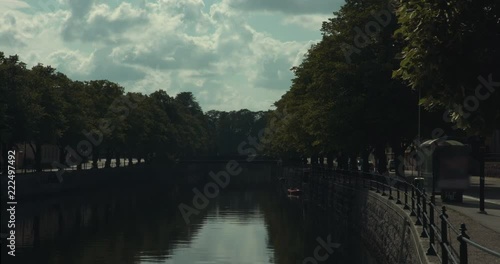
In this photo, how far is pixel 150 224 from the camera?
5531 centimetres

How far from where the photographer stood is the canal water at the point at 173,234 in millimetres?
37594

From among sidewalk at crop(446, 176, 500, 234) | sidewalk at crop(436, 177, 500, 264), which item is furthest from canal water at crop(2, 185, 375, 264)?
sidewalk at crop(436, 177, 500, 264)

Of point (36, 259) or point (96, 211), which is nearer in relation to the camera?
point (36, 259)

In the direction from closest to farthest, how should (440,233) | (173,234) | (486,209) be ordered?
1. (440,233)
2. (486,209)
3. (173,234)

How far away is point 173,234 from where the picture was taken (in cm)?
4869

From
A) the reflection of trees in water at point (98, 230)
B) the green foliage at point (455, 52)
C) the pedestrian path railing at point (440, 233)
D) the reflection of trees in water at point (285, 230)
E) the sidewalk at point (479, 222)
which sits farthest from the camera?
the reflection of trees in water at point (285, 230)

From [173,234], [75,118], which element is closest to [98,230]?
[173,234]

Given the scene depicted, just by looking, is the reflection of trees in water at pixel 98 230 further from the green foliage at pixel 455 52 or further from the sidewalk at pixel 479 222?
the green foliage at pixel 455 52

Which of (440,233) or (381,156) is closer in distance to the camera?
(440,233)

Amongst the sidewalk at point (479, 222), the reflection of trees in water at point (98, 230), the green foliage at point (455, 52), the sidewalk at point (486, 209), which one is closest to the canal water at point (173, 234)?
the reflection of trees in water at point (98, 230)

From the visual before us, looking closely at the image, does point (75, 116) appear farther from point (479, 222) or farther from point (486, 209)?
point (479, 222)

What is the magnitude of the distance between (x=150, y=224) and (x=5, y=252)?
1919 centimetres

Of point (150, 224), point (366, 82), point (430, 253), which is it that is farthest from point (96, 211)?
point (430, 253)

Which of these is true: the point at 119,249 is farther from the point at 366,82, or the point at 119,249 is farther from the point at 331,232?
the point at 366,82
